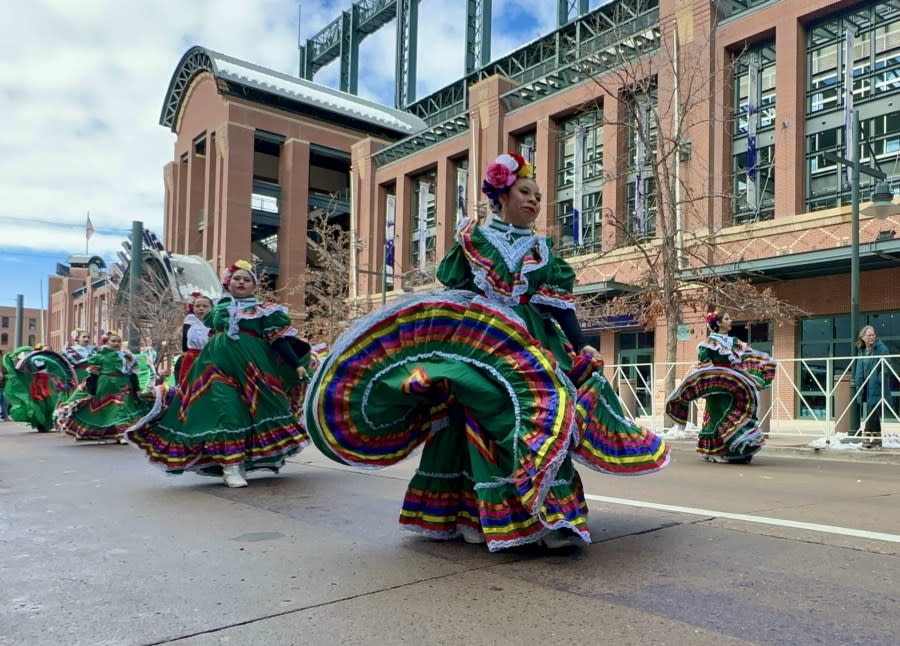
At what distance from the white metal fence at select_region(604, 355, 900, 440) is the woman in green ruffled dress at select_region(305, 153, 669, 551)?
8180 millimetres

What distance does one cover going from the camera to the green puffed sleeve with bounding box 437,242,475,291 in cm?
419

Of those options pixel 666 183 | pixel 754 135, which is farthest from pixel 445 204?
pixel 666 183

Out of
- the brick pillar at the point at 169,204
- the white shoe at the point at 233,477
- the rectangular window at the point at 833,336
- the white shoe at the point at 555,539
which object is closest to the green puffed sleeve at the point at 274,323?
the white shoe at the point at 233,477

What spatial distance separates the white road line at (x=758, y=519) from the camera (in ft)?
14.7

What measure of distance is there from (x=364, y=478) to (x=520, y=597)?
14.5 feet

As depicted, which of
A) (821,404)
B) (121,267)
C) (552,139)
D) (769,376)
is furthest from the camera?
(121,267)

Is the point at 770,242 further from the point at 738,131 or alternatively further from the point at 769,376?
the point at 769,376

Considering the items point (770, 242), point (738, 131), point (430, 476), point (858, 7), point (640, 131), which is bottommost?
point (430, 476)

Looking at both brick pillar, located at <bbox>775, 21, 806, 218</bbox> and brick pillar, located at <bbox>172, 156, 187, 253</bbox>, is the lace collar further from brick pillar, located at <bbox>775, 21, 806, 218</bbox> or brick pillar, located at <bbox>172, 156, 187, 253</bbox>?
brick pillar, located at <bbox>172, 156, 187, 253</bbox>

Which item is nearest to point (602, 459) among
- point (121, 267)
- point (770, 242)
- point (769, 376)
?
point (769, 376)

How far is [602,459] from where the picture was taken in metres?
4.03

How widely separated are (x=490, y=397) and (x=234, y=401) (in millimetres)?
3816

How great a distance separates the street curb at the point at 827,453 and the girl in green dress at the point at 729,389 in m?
2.25

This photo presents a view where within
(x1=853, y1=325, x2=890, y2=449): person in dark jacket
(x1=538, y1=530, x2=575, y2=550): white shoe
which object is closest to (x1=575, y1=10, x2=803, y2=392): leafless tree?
(x1=853, y1=325, x2=890, y2=449): person in dark jacket
